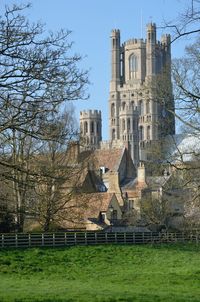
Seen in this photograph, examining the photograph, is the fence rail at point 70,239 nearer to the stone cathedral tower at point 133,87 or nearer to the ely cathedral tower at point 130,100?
the ely cathedral tower at point 130,100

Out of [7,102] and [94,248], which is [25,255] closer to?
[94,248]

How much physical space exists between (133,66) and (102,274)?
148 metres

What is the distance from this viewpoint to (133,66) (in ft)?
555

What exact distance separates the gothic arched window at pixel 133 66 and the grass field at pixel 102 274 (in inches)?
5254

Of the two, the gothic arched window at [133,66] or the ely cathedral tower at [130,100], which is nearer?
the ely cathedral tower at [130,100]

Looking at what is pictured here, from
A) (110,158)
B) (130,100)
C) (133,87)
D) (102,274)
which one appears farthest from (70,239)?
(133,87)

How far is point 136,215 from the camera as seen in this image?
174 ft

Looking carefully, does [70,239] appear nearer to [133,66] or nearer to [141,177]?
[141,177]

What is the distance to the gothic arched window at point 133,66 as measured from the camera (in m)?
167

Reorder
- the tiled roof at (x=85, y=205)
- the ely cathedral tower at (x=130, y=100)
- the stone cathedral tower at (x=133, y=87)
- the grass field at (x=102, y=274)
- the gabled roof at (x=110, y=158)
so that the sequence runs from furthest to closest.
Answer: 1. the stone cathedral tower at (x=133, y=87)
2. the ely cathedral tower at (x=130, y=100)
3. the gabled roof at (x=110, y=158)
4. the tiled roof at (x=85, y=205)
5. the grass field at (x=102, y=274)

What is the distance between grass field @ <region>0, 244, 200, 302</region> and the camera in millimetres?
15008

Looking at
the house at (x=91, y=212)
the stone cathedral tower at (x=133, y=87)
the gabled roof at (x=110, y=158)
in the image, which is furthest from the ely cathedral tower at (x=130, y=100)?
the house at (x=91, y=212)

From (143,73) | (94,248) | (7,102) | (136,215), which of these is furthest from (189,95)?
(143,73)

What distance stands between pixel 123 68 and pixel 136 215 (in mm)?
120727
